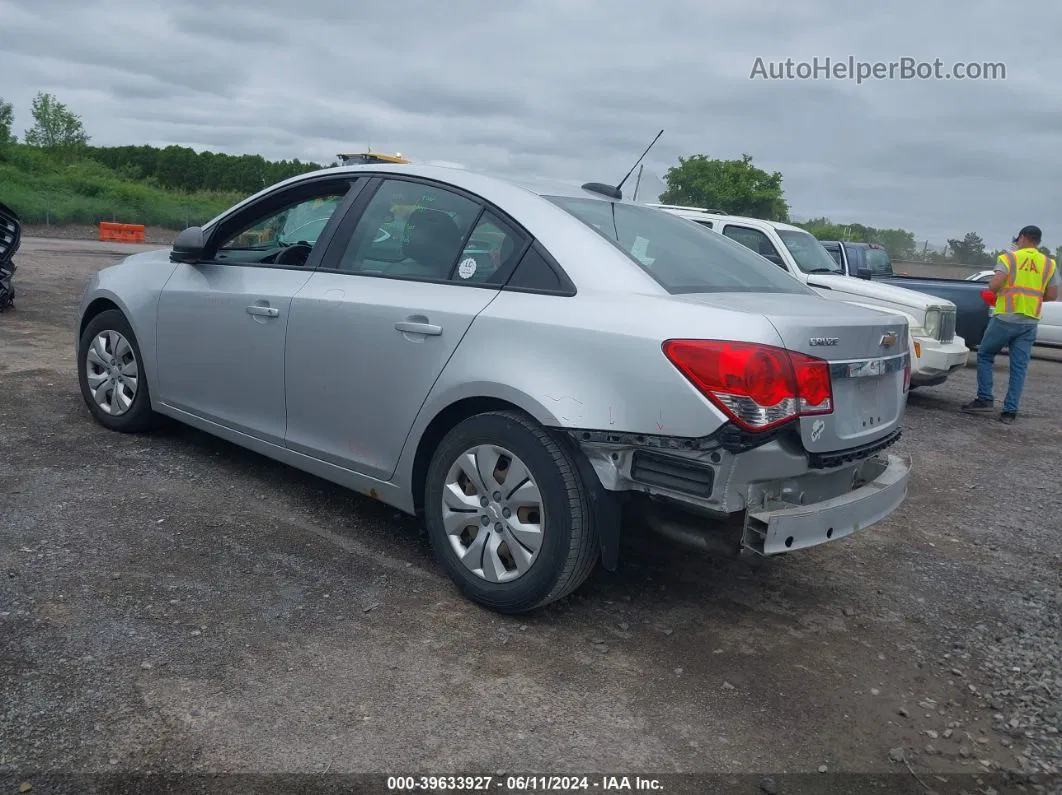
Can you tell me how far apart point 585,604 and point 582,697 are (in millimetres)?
729

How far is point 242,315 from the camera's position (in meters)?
4.50

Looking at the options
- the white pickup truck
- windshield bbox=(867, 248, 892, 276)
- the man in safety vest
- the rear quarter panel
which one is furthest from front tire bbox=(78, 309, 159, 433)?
windshield bbox=(867, 248, 892, 276)

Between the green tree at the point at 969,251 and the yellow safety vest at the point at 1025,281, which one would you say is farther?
the green tree at the point at 969,251

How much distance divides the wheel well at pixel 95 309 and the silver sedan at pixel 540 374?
1.10 meters

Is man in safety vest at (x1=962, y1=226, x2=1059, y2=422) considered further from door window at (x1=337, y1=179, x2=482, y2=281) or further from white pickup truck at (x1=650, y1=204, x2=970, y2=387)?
door window at (x1=337, y1=179, x2=482, y2=281)

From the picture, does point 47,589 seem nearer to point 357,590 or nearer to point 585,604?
point 357,590

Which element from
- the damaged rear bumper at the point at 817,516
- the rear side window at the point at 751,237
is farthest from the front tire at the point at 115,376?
the rear side window at the point at 751,237

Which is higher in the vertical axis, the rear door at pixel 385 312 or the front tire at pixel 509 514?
the rear door at pixel 385 312

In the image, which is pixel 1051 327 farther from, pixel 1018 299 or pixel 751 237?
pixel 751 237

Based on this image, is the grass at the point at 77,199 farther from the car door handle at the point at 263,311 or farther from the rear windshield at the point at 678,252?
the rear windshield at the point at 678,252

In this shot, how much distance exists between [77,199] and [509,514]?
4169cm

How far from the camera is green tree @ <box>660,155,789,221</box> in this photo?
44.8m

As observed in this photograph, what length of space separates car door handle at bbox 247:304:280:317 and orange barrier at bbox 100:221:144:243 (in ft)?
103

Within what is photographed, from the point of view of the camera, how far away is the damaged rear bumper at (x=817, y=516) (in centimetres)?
307
